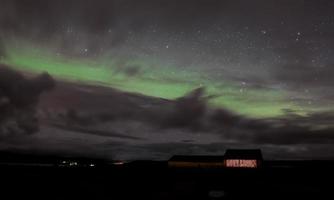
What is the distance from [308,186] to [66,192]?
20.3m

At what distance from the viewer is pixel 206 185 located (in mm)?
30250

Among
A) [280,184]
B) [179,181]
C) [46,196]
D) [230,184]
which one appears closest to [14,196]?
[46,196]

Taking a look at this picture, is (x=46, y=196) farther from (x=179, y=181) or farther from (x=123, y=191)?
(x=179, y=181)

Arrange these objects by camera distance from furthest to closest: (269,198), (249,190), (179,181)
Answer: (179,181) → (249,190) → (269,198)

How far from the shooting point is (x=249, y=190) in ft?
88.7

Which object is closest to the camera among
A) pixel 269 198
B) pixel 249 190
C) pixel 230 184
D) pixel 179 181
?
pixel 269 198

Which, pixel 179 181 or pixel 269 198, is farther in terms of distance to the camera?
pixel 179 181

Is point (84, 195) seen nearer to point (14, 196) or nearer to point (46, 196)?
point (46, 196)

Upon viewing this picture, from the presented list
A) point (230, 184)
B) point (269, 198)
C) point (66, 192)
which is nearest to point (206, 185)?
point (230, 184)

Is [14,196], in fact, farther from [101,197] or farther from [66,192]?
[101,197]

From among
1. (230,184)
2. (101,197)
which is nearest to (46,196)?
(101,197)

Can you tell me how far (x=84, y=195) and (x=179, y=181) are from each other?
9658 millimetres

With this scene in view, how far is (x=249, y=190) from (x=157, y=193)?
729 cm

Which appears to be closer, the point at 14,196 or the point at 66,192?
the point at 14,196
